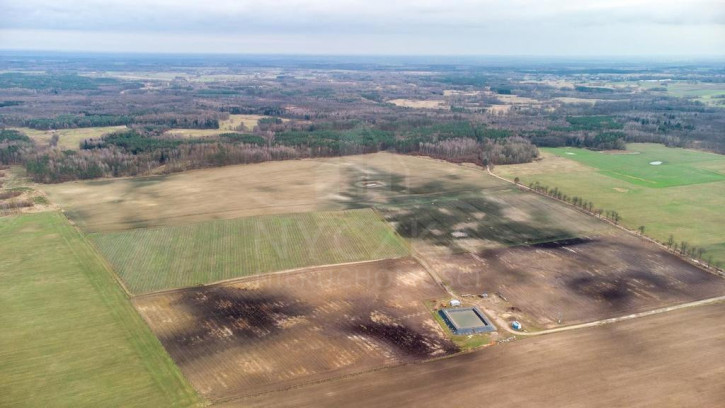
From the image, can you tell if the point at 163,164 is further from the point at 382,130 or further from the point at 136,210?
the point at 382,130

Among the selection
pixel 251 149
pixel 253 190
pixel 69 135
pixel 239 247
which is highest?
pixel 251 149

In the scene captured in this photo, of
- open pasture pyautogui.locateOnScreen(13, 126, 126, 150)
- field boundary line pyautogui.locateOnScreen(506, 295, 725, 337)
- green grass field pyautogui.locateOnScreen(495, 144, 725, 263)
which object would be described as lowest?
field boundary line pyautogui.locateOnScreen(506, 295, 725, 337)

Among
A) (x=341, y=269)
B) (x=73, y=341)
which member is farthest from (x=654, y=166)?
(x=73, y=341)

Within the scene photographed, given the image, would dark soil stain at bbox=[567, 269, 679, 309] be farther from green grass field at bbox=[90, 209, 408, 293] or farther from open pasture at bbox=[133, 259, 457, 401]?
green grass field at bbox=[90, 209, 408, 293]

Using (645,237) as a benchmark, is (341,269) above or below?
below

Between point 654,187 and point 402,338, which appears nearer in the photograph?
point 402,338

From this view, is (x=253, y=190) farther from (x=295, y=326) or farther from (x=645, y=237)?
(x=645, y=237)

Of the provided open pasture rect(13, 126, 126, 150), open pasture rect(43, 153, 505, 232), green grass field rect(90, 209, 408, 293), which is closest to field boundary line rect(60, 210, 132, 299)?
green grass field rect(90, 209, 408, 293)

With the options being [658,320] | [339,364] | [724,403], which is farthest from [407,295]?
[724,403]
